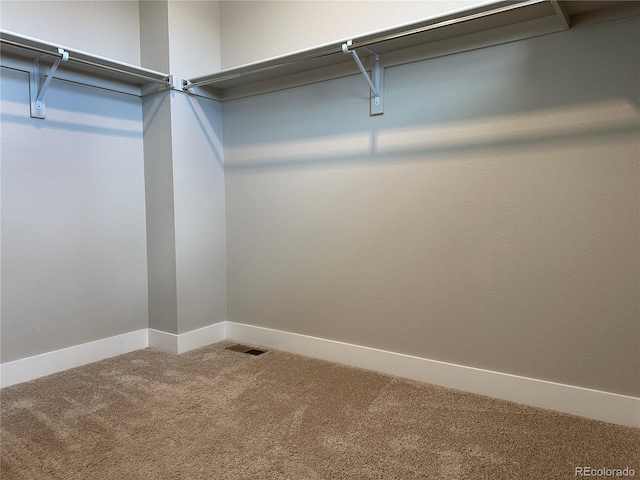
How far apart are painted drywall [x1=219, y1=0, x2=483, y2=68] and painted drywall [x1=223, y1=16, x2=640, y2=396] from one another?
0.88ft

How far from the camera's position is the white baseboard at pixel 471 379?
1.98 meters

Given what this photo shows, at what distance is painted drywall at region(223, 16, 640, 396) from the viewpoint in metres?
1.94

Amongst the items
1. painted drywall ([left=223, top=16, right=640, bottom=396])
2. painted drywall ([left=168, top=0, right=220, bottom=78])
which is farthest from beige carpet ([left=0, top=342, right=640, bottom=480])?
painted drywall ([left=168, top=0, right=220, bottom=78])

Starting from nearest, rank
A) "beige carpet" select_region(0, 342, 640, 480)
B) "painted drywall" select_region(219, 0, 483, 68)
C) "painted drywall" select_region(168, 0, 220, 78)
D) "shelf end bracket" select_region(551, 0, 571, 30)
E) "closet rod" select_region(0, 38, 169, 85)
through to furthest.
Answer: "beige carpet" select_region(0, 342, 640, 480)
"shelf end bracket" select_region(551, 0, 571, 30)
"closet rod" select_region(0, 38, 169, 85)
"painted drywall" select_region(219, 0, 483, 68)
"painted drywall" select_region(168, 0, 220, 78)

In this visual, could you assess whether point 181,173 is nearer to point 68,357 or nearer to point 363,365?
point 68,357

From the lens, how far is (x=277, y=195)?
2.98 m

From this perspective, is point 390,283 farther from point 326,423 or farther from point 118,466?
point 118,466

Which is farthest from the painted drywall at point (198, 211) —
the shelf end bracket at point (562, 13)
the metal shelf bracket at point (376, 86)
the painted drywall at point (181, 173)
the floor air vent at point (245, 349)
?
the shelf end bracket at point (562, 13)

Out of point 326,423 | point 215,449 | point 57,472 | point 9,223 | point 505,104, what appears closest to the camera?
point 57,472

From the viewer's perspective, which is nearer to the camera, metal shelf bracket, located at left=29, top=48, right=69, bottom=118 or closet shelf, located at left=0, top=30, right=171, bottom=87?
closet shelf, located at left=0, top=30, right=171, bottom=87

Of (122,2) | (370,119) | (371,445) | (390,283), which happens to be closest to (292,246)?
(390,283)

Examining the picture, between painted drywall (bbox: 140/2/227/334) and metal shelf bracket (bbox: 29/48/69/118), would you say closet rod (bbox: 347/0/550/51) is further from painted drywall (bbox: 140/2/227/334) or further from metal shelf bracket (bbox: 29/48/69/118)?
metal shelf bracket (bbox: 29/48/69/118)

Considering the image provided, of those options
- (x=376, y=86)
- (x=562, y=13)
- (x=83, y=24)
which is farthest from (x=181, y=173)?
(x=562, y=13)

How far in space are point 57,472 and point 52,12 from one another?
240cm
